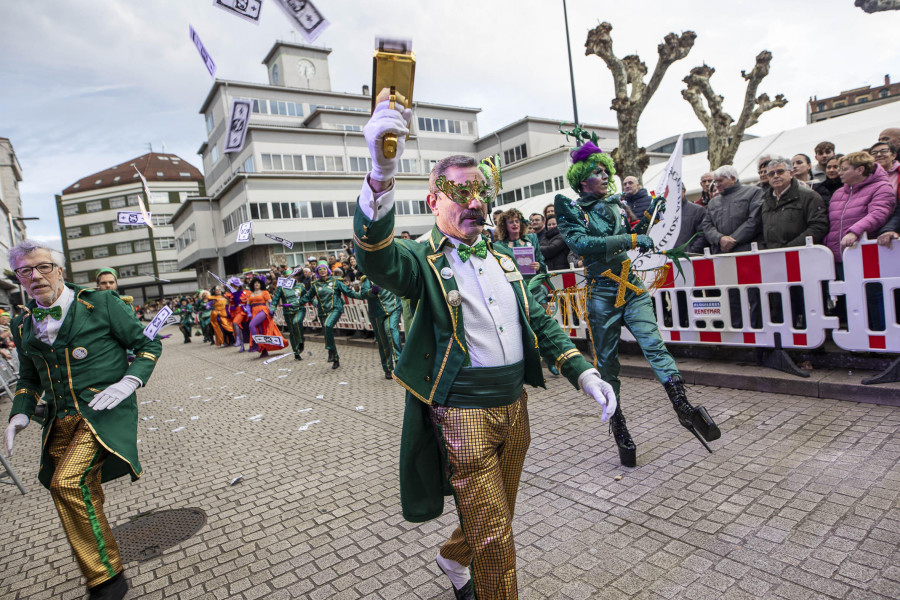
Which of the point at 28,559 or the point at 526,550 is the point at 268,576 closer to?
the point at 526,550

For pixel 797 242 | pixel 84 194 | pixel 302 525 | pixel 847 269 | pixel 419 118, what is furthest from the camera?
pixel 84 194

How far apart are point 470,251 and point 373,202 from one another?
0.52 m

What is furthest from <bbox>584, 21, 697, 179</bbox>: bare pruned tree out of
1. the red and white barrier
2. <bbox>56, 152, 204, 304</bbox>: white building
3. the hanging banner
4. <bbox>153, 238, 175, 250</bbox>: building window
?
<bbox>153, 238, 175, 250</bbox>: building window

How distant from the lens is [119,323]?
348 cm

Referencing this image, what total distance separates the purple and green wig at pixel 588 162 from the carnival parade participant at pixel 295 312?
31.5 feet

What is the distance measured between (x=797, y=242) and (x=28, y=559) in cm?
735

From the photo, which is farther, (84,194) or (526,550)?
(84,194)

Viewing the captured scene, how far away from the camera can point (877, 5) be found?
20.6 feet

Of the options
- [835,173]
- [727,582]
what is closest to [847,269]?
[835,173]

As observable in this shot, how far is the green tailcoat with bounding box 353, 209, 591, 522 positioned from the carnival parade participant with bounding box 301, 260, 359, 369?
25.7ft

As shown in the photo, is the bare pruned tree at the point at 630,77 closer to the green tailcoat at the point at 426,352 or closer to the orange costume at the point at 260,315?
the orange costume at the point at 260,315

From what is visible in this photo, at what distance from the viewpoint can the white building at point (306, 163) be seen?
43281mm

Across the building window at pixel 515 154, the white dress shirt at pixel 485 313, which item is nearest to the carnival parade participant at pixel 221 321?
the white dress shirt at pixel 485 313

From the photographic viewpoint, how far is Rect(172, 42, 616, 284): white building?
43.3m
